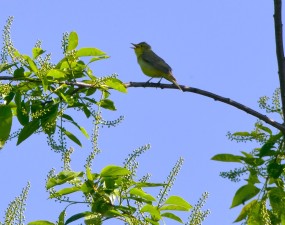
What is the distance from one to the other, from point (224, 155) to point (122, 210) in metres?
0.84

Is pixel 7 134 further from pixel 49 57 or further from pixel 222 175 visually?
pixel 222 175

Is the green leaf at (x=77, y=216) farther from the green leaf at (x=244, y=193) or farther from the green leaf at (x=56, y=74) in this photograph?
the green leaf at (x=244, y=193)

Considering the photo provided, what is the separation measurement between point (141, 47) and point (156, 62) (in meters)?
1.25

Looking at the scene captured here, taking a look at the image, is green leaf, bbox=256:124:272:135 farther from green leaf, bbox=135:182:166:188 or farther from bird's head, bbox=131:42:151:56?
bird's head, bbox=131:42:151:56

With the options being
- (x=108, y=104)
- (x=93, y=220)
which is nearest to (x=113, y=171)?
(x=93, y=220)

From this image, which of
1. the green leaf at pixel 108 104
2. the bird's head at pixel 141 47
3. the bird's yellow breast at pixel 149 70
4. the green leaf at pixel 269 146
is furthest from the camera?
the bird's head at pixel 141 47

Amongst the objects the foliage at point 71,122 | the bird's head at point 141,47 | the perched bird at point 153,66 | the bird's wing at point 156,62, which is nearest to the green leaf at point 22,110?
the foliage at point 71,122

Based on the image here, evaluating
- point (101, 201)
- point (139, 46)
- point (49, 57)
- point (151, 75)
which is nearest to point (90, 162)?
point (101, 201)

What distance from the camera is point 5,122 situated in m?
3.54

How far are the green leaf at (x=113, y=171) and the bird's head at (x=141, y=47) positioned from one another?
4.95 metres

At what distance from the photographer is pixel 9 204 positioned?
10.6 ft

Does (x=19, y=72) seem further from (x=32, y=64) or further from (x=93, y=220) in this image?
(x=93, y=220)

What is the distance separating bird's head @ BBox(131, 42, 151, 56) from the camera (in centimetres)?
820

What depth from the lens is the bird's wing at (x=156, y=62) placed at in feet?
23.1
